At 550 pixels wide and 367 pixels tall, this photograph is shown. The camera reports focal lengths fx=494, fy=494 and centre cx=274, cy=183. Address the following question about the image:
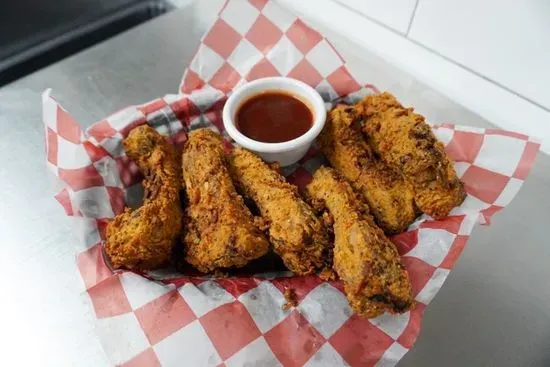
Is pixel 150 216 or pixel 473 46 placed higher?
pixel 473 46

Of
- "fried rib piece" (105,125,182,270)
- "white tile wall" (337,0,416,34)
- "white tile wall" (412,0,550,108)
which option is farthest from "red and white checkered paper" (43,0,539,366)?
"white tile wall" (337,0,416,34)

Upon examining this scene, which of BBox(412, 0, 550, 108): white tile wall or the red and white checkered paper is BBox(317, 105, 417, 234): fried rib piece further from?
BBox(412, 0, 550, 108): white tile wall

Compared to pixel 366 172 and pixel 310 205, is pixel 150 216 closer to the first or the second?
pixel 310 205

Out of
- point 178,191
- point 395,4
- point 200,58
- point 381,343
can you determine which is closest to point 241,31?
point 200,58

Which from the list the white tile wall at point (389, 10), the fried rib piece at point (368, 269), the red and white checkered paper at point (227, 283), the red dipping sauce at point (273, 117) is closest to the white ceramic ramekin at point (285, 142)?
the red dipping sauce at point (273, 117)

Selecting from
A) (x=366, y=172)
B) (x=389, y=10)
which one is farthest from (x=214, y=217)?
(x=389, y=10)

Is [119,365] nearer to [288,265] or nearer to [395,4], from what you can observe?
[288,265]
